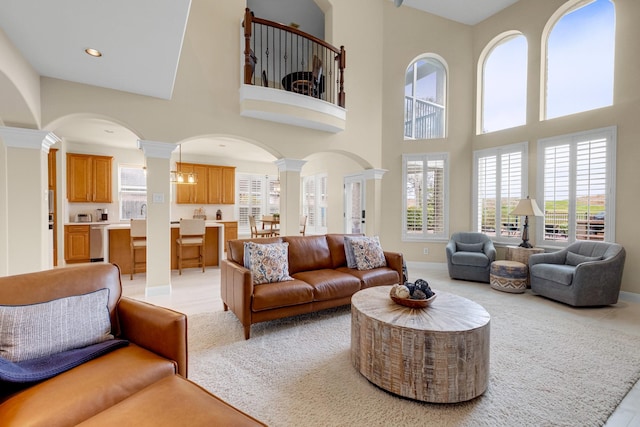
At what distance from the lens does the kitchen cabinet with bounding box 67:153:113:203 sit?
6457 millimetres

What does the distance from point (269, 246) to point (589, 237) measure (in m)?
4.67

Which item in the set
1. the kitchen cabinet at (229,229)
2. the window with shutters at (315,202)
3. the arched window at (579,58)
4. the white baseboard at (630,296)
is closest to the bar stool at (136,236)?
the kitchen cabinet at (229,229)

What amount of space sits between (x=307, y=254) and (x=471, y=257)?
117 inches

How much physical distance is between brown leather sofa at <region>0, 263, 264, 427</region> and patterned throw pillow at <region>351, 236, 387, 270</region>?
7.67 feet

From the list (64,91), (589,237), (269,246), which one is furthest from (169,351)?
(589,237)

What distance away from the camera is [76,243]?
622 cm

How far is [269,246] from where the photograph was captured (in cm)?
307

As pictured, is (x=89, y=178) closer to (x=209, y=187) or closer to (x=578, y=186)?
(x=209, y=187)

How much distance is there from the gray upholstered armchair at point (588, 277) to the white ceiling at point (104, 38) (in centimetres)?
495

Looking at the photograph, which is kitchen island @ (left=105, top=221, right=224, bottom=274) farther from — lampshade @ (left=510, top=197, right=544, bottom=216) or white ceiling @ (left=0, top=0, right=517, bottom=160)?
lampshade @ (left=510, top=197, right=544, bottom=216)

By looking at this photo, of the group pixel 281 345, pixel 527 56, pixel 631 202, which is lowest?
pixel 281 345

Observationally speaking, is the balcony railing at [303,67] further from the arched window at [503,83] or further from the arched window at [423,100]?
the arched window at [503,83]

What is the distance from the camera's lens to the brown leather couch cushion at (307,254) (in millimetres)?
3391

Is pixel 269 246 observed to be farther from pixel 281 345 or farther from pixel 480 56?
pixel 480 56
